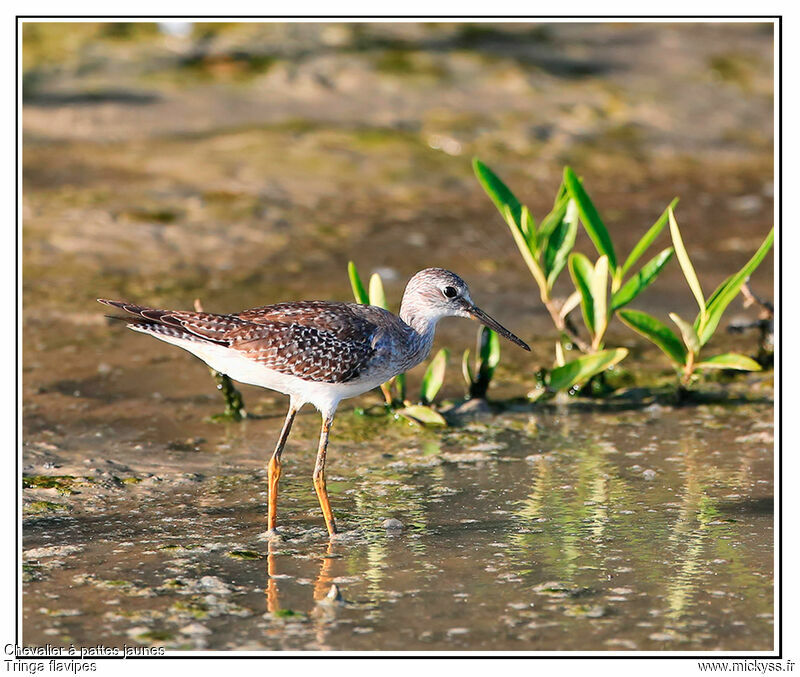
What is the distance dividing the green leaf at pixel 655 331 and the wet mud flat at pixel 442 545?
0.46 m

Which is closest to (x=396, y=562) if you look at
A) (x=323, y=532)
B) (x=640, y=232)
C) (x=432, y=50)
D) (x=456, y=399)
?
(x=323, y=532)

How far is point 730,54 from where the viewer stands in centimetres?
1689

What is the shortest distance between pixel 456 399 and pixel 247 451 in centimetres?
159

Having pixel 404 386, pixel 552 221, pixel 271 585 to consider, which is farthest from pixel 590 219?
pixel 271 585

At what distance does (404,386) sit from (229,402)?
3.80ft

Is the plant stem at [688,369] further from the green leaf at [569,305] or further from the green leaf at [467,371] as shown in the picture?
the green leaf at [467,371]

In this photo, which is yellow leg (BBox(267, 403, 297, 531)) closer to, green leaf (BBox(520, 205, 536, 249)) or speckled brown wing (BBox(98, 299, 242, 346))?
speckled brown wing (BBox(98, 299, 242, 346))

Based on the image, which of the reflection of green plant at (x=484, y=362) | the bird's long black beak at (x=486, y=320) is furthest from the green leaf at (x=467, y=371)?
the bird's long black beak at (x=486, y=320)

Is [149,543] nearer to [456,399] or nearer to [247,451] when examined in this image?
[247,451]

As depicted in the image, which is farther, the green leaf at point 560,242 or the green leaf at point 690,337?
the green leaf at point 560,242

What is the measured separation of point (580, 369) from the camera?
775 centimetres

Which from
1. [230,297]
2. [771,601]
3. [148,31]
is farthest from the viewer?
[148,31]

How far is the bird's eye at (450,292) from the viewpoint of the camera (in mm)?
6777

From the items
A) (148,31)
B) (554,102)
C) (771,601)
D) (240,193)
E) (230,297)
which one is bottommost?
(771,601)
